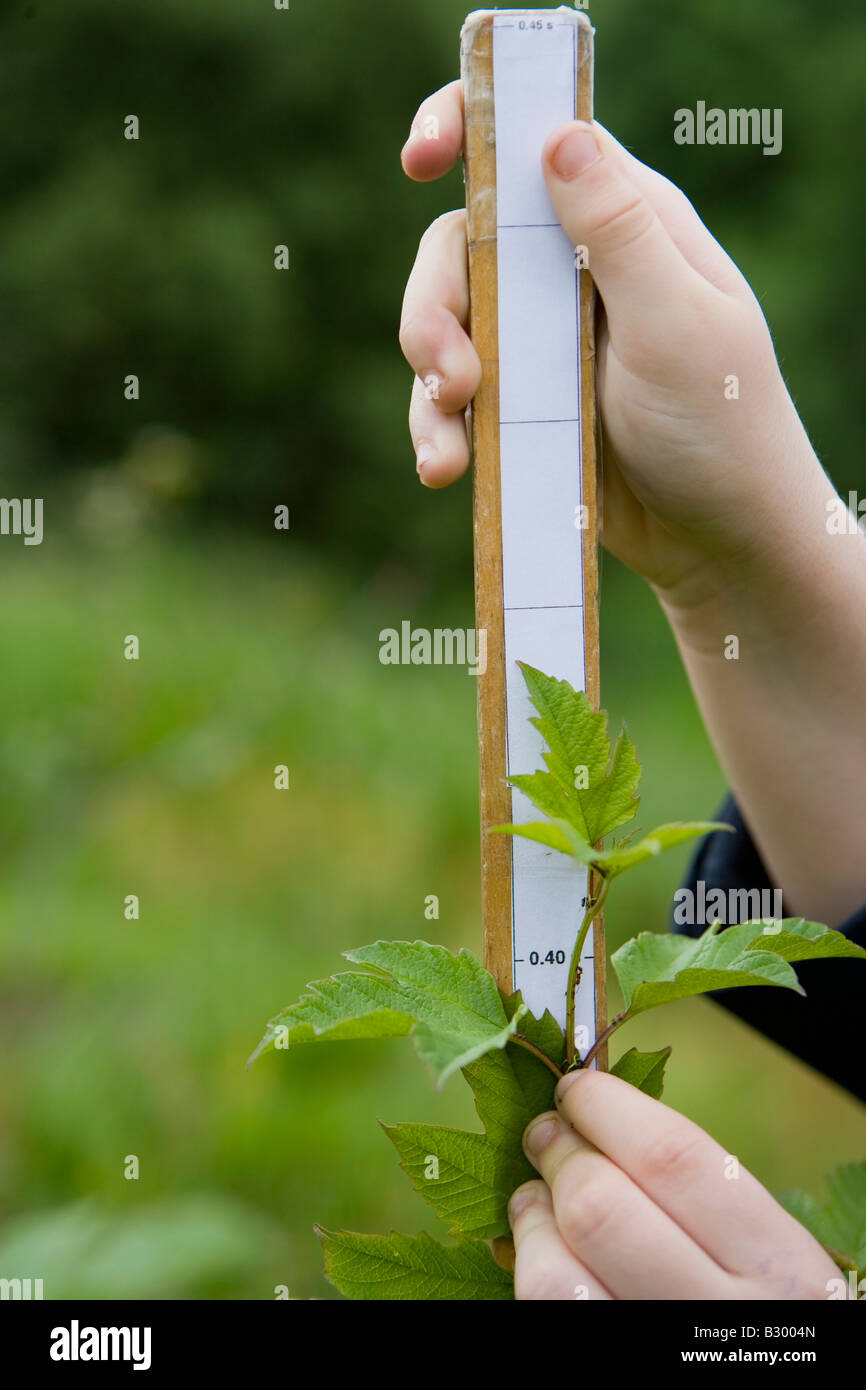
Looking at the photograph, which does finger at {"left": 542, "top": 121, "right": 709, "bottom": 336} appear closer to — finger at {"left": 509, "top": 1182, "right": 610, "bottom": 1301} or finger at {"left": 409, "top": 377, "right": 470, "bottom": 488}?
finger at {"left": 409, "top": 377, "right": 470, "bottom": 488}

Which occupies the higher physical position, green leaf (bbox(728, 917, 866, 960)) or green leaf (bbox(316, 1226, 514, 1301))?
green leaf (bbox(728, 917, 866, 960))

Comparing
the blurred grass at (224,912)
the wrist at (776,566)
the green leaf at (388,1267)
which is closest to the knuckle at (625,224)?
the wrist at (776,566)

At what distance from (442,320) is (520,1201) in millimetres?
505

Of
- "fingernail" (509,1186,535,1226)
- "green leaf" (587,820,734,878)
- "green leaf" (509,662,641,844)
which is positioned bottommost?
"fingernail" (509,1186,535,1226)

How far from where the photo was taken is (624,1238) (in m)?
0.54

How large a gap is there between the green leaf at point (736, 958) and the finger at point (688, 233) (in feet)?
1.38

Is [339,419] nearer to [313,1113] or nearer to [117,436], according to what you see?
[117,436]

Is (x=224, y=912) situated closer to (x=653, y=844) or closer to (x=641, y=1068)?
(x=641, y=1068)

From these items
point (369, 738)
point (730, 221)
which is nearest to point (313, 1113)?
point (369, 738)

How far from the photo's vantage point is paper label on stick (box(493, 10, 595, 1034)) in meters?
0.63

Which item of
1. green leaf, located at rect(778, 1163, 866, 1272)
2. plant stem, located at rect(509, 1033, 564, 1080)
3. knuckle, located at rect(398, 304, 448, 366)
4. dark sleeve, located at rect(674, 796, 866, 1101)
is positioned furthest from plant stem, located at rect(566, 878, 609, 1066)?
dark sleeve, located at rect(674, 796, 866, 1101)

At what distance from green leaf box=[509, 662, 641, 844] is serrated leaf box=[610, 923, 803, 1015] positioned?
59 millimetres

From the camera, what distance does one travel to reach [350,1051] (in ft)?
7.91

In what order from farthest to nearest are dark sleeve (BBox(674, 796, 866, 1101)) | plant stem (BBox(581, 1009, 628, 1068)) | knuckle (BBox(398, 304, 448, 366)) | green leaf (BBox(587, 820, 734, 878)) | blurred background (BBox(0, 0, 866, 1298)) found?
1. blurred background (BBox(0, 0, 866, 1298))
2. dark sleeve (BBox(674, 796, 866, 1101))
3. knuckle (BBox(398, 304, 448, 366))
4. plant stem (BBox(581, 1009, 628, 1068))
5. green leaf (BBox(587, 820, 734, 878))
